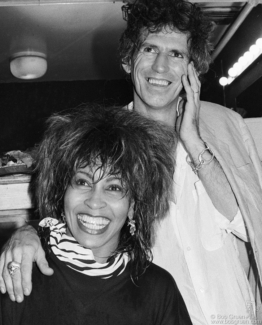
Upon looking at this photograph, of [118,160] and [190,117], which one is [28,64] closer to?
[190,117]

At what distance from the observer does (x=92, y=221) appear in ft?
3.94

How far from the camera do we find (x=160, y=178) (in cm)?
137

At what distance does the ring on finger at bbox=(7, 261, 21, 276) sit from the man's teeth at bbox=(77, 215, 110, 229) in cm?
19

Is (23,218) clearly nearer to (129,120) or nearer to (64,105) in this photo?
(129,120)

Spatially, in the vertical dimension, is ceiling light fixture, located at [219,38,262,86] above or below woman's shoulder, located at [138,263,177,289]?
above

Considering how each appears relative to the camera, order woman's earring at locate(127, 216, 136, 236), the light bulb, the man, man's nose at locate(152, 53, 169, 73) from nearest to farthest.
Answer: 1. woman's earring at locate(127, 216, 136, 236)
2. the man
3. man's nose at locate(152, 53, 169, 73)
4. the light bulb

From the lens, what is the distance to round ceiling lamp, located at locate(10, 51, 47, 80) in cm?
353

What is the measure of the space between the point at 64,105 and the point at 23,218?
2214mm

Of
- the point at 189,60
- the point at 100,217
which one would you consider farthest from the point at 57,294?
the point at 189,60

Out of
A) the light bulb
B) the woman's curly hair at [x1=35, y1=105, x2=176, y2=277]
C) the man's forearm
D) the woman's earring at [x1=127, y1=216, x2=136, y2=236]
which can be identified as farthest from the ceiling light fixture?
the woman's earring at [x1=127, y1=216, x2=136, y2=236]

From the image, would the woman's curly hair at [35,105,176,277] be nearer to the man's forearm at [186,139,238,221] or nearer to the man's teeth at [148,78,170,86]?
the man's forearm at [186,139,238,221]

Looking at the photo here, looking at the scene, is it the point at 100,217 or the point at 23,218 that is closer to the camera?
the point at 100,217

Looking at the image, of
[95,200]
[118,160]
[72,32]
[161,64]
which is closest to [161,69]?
[161,64]

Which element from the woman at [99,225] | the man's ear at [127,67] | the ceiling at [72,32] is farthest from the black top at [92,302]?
the ceiling at [72,32]
